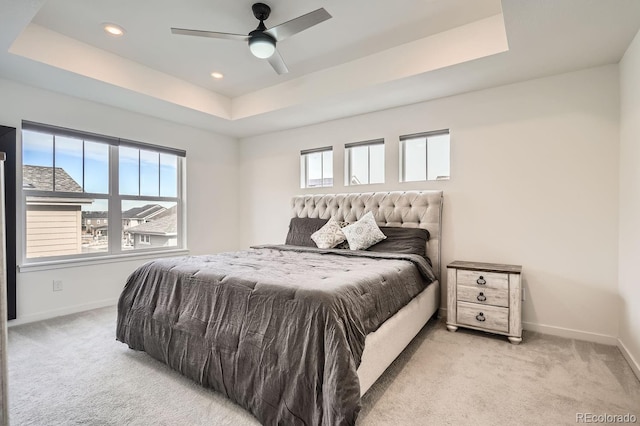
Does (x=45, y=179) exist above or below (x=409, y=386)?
above

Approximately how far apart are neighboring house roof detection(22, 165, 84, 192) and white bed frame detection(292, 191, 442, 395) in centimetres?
274

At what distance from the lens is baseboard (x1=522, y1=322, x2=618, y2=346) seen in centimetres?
264

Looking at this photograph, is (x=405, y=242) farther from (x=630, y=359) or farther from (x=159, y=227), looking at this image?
Result: (x=159, y=227)

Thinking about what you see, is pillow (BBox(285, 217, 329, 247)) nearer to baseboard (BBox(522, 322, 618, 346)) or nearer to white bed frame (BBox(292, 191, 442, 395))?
white bed frame (BBox(292, 191, 442, 395))

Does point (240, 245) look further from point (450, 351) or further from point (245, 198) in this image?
point (450, 351)

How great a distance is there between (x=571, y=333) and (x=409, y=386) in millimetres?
1885

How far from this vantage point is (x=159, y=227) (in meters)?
4.44

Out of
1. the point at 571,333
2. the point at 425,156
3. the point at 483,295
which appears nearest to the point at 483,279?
the point at 483,295

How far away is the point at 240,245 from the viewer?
5453 millimetres

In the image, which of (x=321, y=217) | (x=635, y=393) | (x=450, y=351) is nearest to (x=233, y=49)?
(x=321, y=217)

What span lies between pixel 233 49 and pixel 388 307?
2.78 m

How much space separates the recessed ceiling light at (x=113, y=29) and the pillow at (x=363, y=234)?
9.38ft

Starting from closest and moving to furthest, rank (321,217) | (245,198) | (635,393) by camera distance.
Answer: (635,393) < (321,217) < (245,198)

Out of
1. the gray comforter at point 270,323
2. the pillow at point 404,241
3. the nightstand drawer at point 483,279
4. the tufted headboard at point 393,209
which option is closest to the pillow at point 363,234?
the pillow at point 404,241
